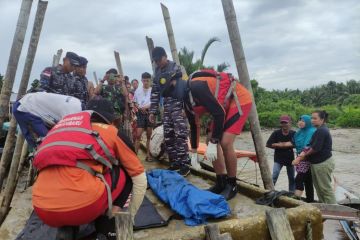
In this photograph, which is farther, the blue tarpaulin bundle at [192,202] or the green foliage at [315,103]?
the green foliage at [315,103]

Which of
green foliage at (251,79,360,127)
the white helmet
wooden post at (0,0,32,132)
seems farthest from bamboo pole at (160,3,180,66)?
green foliage at (251,79,360,127)

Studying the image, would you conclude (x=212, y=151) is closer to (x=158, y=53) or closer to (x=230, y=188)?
(x=230, y=188)

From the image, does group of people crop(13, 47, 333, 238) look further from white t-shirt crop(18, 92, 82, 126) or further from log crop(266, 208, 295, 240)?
log crop(266, 208, 295, 240)

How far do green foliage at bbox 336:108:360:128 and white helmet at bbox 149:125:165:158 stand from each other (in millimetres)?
27290

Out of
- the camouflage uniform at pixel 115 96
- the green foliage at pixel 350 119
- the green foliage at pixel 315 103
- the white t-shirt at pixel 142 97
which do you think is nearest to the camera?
the camouflage uniform at pixel 115 96

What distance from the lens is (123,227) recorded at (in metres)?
2.44

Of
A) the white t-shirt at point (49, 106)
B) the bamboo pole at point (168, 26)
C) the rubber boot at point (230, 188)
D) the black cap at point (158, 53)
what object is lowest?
the rubber boot at point (230, 188)

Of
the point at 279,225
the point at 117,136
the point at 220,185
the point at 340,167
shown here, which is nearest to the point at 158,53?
the point at 220,185

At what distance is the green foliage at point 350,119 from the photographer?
29875mm

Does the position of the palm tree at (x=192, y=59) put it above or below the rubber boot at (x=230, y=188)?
above

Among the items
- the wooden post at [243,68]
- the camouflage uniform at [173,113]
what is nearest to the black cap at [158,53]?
the camouflage uniform at [173,113]

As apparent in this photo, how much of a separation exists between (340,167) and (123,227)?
13478 mm

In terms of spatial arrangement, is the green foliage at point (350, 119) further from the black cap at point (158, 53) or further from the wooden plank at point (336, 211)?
the black cap at point (158, 53)

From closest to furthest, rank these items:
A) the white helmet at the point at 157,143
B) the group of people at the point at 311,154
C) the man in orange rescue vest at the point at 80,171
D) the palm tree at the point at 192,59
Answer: the man in orange rescue vest at the point at 80,171 → the group of people at the point at 311,154 → the white helmet at the point at 157,143 → the palm tree at the point at 192,59
